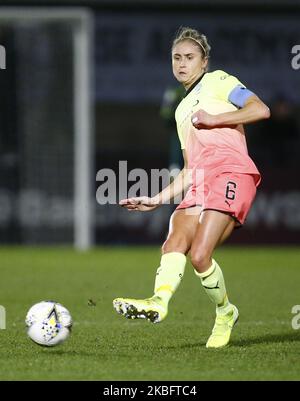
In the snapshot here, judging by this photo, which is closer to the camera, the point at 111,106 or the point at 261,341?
the point at 261,341

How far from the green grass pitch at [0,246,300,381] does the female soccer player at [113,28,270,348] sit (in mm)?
507

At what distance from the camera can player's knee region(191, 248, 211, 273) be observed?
7.07 meters

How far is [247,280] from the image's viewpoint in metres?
12.9

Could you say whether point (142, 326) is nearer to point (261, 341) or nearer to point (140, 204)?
point (261, 341)

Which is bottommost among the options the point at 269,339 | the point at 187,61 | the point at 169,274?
the point at 269,339

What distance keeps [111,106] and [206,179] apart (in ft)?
41.7

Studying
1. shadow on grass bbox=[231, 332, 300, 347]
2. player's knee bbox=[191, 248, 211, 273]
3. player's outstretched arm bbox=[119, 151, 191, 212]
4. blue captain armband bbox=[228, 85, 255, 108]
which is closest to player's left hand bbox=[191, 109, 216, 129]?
blue captain armband bbox=[228, 85, 255, 108]

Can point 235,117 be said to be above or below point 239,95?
below

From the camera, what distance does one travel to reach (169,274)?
6996 mm

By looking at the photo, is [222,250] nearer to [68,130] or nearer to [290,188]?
[290,188]

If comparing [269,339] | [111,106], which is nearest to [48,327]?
[269,339]

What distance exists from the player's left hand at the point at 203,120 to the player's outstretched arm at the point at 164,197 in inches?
19.9

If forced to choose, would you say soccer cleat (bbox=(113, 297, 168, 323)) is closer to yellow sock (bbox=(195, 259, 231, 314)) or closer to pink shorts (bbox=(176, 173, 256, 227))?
yellow sock (bbox=(195, 259, 231, 314))

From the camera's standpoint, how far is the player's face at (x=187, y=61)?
281 inches
